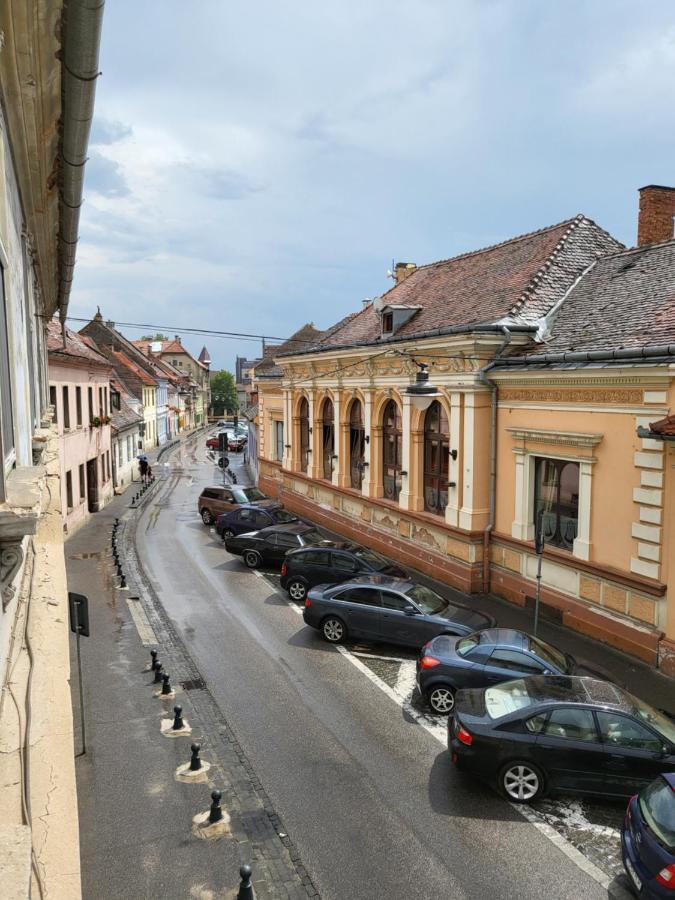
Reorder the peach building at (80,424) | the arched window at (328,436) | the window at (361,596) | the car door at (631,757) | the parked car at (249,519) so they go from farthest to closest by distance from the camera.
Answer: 1. the arched window at (328,436)
2. the parked car at (249,519)
3. the peach building at (80,424)
4. the window at (361,596)
5. the car door at (631,757)

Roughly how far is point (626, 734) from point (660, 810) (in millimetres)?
1897

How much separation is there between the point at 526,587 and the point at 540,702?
8056mm

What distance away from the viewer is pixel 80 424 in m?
28.8

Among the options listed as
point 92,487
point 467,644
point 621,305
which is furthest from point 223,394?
point 467,644

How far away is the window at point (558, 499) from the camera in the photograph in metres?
16.3

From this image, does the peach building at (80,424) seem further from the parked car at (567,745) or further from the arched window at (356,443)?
the parked car at (567,745)

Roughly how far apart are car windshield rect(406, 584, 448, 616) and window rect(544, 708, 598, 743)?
17.9ft

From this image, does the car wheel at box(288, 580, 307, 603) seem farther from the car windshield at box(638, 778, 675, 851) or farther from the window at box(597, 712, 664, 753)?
the car windshield at box(638, 778, 675, 851)

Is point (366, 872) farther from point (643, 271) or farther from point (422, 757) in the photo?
point (643, 271)

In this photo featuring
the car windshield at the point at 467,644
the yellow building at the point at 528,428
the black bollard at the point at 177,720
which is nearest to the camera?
the black bollard at the point at 177,720

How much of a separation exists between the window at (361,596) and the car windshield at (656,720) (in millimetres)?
6314

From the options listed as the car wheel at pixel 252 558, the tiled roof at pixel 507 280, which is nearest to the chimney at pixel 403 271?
the tiled roof at pixel 507 280

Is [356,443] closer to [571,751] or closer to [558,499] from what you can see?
[558,499]

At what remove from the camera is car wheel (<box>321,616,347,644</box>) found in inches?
608
